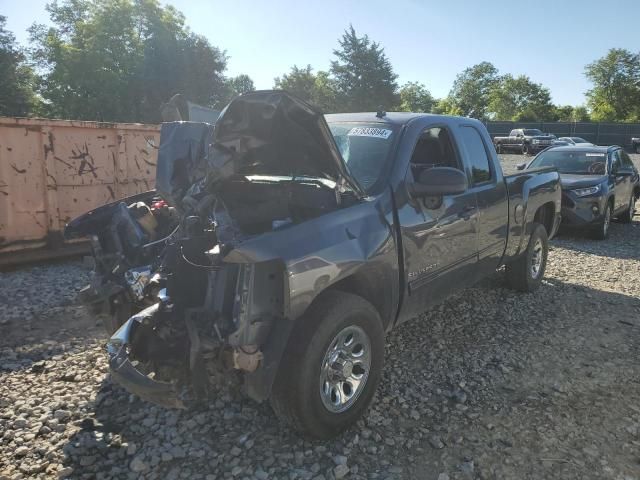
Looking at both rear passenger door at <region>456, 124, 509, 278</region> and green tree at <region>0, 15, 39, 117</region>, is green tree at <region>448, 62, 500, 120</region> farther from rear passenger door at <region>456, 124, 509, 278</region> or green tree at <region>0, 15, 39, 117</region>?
rear passenger door at <region>456, 124, 509, 278</region>

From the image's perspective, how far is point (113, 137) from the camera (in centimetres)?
741

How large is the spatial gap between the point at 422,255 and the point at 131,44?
41034 millimetres

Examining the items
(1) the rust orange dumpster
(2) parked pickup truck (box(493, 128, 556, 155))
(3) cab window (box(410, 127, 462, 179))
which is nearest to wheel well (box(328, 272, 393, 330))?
(3) cab window (box(410, 127, 462, 179))

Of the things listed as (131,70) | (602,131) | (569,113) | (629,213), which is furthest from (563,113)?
(629,213)

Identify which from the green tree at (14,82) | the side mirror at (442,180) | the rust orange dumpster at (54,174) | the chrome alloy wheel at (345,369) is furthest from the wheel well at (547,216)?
the green tree at (14,82)

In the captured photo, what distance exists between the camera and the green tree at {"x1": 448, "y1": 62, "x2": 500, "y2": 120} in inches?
3196

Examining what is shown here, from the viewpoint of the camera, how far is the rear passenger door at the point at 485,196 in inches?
164

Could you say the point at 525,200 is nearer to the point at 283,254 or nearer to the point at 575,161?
the point at 283,254

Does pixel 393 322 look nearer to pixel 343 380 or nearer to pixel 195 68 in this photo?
pixel 343 380

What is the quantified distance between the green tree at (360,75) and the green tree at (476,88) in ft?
132

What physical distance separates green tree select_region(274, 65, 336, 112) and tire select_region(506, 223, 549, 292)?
130ft

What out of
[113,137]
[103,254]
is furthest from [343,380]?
[113,137]

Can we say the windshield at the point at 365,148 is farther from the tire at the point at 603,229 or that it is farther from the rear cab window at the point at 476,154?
the tire at the point at 603,229

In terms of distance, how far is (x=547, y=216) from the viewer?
233 inches
